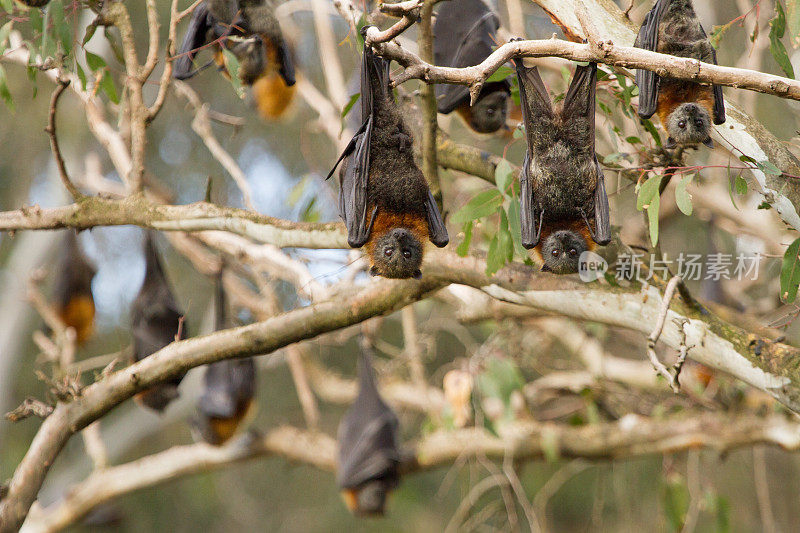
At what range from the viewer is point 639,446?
580 centimetres

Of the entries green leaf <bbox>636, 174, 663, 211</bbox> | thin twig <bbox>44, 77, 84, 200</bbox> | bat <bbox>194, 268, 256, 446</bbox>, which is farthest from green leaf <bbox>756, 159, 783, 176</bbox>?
bat <bbox>194, 268, 256, 446</bbox>

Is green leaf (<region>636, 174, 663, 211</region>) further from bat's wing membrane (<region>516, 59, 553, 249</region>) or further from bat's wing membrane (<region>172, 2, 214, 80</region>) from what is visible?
bat's wing membrane (<region>172, 2, 214, 80</region>)

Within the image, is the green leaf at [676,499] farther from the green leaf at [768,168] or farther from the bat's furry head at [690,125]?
the green leaf at [768,168]

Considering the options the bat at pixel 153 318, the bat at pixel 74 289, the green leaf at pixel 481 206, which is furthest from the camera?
the bat at pixel 74 289

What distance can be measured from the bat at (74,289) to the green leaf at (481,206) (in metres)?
6.62

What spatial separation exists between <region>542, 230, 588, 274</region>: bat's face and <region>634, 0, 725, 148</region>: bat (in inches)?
25.5

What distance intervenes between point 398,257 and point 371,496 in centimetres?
474

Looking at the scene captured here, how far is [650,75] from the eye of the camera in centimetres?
343

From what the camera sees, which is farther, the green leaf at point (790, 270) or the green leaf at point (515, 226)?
the green leaf at point (515, 226)

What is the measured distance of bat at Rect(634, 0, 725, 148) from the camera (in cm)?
337

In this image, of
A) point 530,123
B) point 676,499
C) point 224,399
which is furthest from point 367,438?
point 530,123

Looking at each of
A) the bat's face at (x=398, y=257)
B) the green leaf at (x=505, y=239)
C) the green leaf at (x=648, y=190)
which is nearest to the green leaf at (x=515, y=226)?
the green leaf at (x=505, y=239)

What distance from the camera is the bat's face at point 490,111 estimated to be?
16.5 ft

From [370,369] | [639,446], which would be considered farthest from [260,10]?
[639,446]
